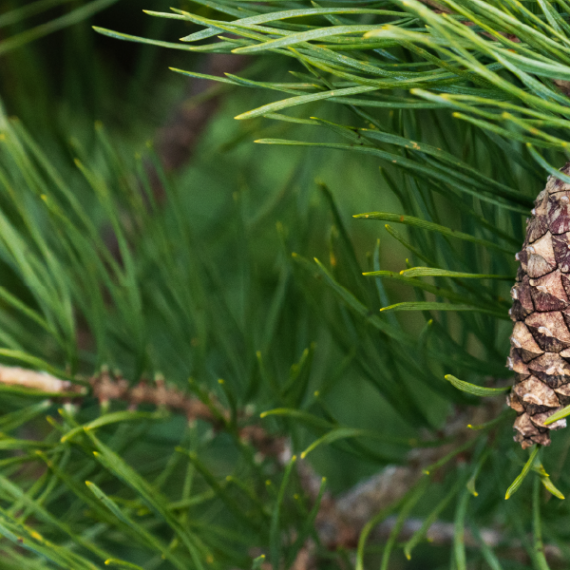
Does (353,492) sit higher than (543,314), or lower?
lower

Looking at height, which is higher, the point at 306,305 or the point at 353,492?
the point at 306,305

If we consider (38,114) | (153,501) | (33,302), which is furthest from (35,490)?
(38,114)

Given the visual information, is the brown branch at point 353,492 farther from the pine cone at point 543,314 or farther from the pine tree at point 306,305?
the pine cone at point 543,314

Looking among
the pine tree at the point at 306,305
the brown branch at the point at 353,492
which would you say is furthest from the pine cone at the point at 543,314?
the brown branch at the point at 353,492

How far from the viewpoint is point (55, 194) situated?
0.50m

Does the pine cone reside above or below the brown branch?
above

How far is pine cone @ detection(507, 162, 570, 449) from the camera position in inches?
8.8

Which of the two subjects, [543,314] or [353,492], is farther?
[353,492]

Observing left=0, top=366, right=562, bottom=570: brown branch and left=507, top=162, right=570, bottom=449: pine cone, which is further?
left=0, top=366, right=562, bottom=570: brown branch

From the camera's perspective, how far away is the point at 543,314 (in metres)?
0.23

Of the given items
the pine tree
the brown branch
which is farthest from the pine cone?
the brown branch

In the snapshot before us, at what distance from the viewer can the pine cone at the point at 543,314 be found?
0.22 meters

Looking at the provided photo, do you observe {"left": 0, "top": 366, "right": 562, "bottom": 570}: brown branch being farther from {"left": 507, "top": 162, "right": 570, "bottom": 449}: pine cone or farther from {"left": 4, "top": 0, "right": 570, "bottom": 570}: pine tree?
{"left": 507, "top": 162, "right": 570, "bottom": 449}: pine cone

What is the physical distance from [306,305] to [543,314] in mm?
201
